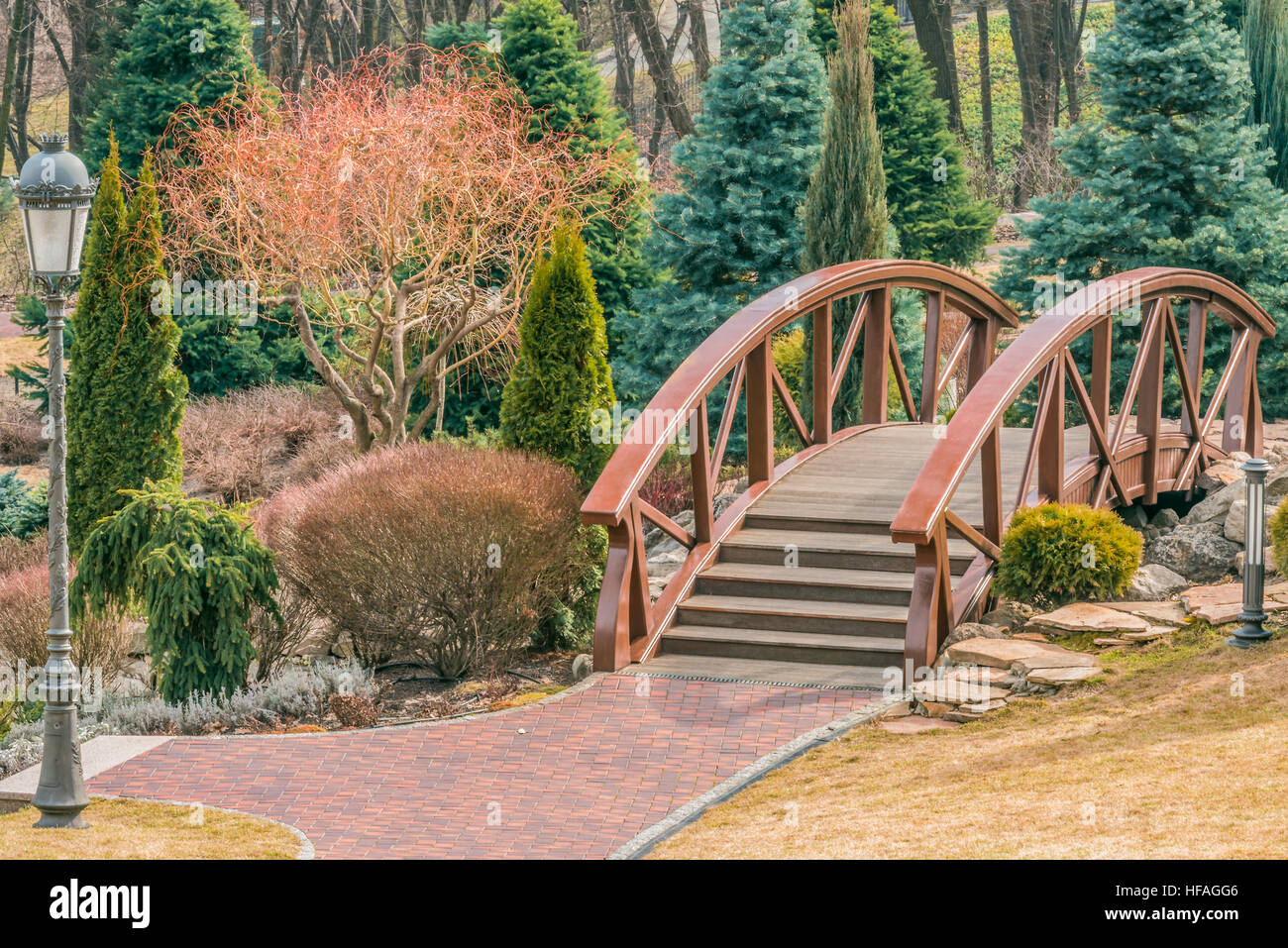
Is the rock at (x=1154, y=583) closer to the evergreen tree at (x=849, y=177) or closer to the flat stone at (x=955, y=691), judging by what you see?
the flat stone at (x=955, y=691)

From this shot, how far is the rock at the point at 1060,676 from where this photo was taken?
30.8 ft

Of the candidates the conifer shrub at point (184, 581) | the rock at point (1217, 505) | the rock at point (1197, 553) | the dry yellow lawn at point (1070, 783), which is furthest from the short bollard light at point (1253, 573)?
the conifer shrub at point (184, 581)

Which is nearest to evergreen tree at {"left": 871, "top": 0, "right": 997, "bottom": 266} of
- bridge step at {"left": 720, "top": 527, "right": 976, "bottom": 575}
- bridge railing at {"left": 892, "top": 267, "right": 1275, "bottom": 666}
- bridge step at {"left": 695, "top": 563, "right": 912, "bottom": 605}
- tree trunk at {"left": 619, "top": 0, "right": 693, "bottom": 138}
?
tree trunk at {"left": 619, "top": 0, "right": 693, "bottom": 138}

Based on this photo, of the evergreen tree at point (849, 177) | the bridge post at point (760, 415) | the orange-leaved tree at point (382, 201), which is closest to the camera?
the bridge post at point (760, 415)

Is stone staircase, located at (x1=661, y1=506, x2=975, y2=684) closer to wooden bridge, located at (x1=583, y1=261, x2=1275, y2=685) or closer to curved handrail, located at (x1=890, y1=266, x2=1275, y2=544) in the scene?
wooden bridge, located at (x1=583, y1=261, x2=1275, y2=685)

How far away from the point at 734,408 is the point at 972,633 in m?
3.27

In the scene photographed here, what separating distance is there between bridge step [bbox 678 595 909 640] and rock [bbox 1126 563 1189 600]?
5.40 ft

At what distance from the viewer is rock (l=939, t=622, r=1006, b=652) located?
10352 mm

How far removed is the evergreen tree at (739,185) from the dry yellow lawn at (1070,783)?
9782mm

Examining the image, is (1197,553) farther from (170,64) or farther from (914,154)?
(170,64)

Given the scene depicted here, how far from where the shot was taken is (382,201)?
1561 centimetres

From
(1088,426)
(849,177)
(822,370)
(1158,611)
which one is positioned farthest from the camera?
(849,177)

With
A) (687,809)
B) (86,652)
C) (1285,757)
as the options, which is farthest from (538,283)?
(1285,757)

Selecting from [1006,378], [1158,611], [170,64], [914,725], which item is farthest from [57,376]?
[170,64]
